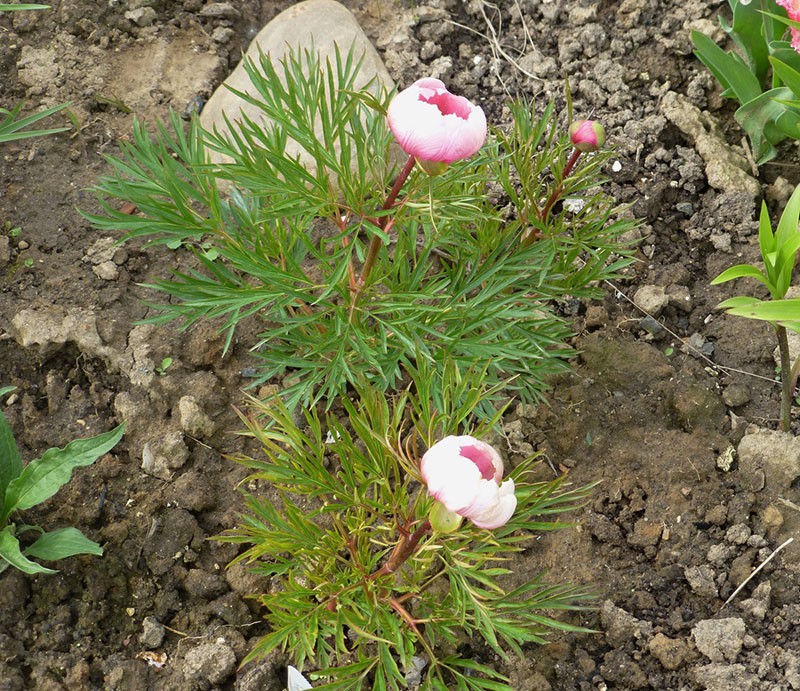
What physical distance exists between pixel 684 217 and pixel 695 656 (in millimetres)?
1324

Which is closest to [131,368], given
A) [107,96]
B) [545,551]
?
[107,96]

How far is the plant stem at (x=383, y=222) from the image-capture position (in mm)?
1655

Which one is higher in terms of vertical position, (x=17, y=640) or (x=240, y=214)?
(x=240, y=214)

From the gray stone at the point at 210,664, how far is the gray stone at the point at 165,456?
46 centimetres

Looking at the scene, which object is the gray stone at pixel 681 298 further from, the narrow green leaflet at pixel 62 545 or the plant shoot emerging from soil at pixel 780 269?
the narrow green leaflet at pixel 62 545

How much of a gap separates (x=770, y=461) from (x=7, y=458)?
6.01 feet

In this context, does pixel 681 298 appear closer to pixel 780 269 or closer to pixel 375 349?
pixel 780 269

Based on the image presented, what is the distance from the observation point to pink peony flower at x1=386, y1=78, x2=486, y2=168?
151 cm

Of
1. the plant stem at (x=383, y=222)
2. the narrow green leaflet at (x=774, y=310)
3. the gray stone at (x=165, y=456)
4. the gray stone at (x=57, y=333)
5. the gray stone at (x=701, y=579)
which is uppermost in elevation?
the plant stem at (x=383, y=222)

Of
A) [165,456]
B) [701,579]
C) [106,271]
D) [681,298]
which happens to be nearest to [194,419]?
[165,456]

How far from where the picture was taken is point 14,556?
6.26ft

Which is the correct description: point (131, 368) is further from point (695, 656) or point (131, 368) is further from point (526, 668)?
point (695, 656)

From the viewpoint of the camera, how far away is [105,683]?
6.44 ft

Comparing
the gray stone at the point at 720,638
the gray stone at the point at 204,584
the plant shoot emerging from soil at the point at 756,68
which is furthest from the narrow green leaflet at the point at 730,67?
the gray stone at the point at 204,584
